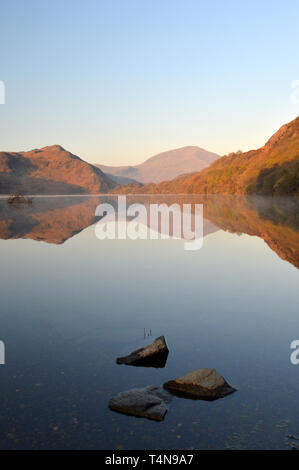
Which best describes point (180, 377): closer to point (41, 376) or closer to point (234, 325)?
point (41, 376)

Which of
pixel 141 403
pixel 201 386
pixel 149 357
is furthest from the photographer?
pixel 149 357

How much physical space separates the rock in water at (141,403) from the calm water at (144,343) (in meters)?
0.16

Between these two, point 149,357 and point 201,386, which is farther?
point 149,357

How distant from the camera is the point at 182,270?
71.1 feet

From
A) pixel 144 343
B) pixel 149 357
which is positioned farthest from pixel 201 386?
pixel 144 343

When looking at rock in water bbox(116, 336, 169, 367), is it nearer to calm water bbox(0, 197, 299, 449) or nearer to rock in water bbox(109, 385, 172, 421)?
calm water bbox(0, 197, 299, 449)

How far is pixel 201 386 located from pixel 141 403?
1.42 m

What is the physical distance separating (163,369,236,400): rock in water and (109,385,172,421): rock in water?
384 mm

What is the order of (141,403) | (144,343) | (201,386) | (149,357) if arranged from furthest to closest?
(144,343) → (149,357) → (201,386) → (141,403)

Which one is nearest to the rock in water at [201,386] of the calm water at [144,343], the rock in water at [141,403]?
the calm water at [144,343]

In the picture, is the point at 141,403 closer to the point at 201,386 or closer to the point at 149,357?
the point at 201,386

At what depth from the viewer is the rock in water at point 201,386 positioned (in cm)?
824

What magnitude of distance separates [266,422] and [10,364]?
6.36 m

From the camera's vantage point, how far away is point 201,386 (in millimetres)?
8289
